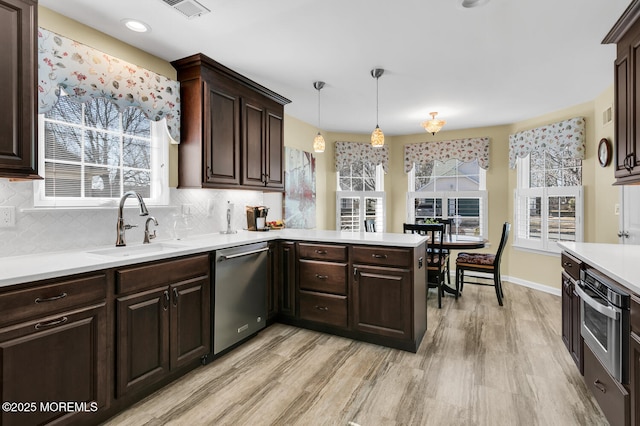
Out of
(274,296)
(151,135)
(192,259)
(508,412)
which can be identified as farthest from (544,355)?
(151,135)

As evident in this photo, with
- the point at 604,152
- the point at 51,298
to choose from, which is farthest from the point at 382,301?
the point at 604,152

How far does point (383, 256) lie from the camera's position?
2.76 metres

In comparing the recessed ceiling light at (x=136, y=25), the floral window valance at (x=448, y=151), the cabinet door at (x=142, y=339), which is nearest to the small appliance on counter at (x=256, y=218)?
the cabinet door at (x=142, y=339)

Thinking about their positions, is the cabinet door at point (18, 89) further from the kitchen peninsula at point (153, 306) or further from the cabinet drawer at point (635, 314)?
the cabinet drawer at point (635, 314)

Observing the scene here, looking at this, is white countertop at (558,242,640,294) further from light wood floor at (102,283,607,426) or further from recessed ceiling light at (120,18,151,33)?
recessed ceiling light at (120,18,151,33)

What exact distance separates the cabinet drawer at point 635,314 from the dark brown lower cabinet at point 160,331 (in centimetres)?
247

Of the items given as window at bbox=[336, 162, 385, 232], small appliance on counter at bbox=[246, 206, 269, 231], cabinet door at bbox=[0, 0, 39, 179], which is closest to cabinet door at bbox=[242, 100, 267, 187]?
small appliance on counter at bbox=[246, 206, 269, 231]

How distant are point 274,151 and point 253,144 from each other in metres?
0.37

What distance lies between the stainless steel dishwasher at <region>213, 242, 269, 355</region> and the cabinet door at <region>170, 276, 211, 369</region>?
8 cm

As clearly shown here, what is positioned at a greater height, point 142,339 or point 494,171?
point 494,171

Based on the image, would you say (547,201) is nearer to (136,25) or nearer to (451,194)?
(451,194)

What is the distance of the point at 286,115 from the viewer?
475 cm

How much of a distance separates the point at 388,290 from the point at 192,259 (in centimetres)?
157

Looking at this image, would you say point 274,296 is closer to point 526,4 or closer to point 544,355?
point 544,355
